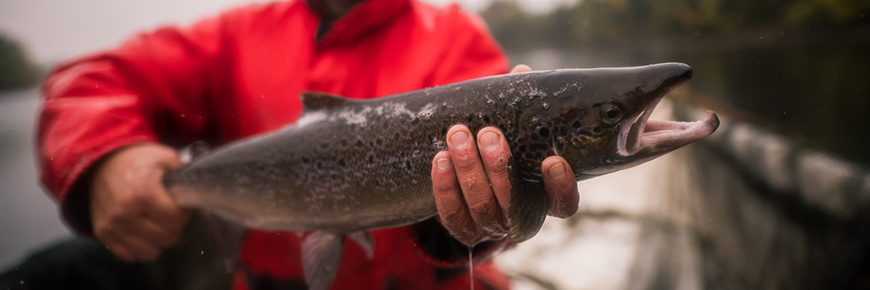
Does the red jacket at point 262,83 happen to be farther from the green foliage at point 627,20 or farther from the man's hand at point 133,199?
the green foliage at point 627,20

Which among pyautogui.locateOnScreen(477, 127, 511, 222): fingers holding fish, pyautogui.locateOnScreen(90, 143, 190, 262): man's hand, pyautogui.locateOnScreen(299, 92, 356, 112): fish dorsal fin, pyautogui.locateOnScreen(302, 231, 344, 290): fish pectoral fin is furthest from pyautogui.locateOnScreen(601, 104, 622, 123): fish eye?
pyautogui.locateOnScreen(90, 143, 190, 262): man's hand

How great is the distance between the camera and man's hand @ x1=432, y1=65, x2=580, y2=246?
90 cm

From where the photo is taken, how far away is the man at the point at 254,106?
1308mm

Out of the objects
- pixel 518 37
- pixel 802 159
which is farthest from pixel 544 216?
pixel 802 159

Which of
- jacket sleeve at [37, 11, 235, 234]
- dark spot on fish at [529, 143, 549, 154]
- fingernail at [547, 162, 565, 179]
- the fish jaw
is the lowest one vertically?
jacket sleeve at [37, 11, 235, 234]

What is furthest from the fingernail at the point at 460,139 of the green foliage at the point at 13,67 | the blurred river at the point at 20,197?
the blurred river at the point at 20,197

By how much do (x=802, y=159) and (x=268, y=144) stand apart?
2.66 meters

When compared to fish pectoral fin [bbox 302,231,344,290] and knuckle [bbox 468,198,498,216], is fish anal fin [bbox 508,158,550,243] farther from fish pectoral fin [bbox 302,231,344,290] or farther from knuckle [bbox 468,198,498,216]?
fish pectoral fin [bbox 302,231,344,290]

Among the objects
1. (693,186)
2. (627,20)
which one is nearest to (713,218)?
(693,186)

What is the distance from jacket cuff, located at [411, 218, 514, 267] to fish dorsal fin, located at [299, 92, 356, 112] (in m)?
0.42

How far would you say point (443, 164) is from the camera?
95 centimetres

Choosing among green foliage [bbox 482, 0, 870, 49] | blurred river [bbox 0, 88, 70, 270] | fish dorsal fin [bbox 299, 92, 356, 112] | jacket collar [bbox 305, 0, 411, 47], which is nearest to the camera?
fish dorsal fin [bbox 299, 92, 356, 112]

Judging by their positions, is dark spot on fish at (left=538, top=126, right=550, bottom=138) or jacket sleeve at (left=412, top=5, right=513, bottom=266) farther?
jacket sleeve at (left=412, top=5, right=513, bottom=266)

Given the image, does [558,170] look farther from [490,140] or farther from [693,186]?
[693,186]
